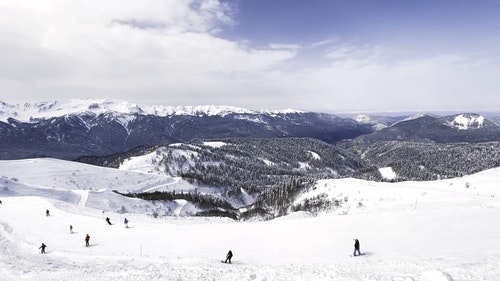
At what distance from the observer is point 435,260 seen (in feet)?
82.9

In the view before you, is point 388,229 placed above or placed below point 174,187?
above

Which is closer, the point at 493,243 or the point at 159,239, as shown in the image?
the point at 493,243

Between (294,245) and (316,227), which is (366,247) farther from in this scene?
(316,227)

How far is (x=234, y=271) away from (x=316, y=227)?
61.5 feet

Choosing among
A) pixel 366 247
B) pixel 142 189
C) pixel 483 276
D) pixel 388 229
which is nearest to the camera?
pixel 483 276

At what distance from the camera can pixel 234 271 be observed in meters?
25.7

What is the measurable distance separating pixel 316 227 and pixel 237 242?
10.5 meters

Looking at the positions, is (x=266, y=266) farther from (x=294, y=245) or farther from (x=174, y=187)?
(x=174, y=187)

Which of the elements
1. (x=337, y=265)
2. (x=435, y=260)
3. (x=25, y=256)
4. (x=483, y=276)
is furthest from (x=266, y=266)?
(x=25, y=256)

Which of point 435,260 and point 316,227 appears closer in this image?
point 435,260

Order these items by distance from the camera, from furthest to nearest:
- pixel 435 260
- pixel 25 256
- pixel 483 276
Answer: pixel 25 256, pixel 435 260, pixel 483 276

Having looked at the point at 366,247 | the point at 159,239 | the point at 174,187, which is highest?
the point at 366,247

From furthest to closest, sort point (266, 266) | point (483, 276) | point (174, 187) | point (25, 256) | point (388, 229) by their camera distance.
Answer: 1. point (174, 187)
2. point (388, 229)
3. point (25, 256)
4. point (266, 266)
5. point (483, 276)

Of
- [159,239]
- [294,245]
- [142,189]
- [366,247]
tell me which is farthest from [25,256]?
[142,189]
